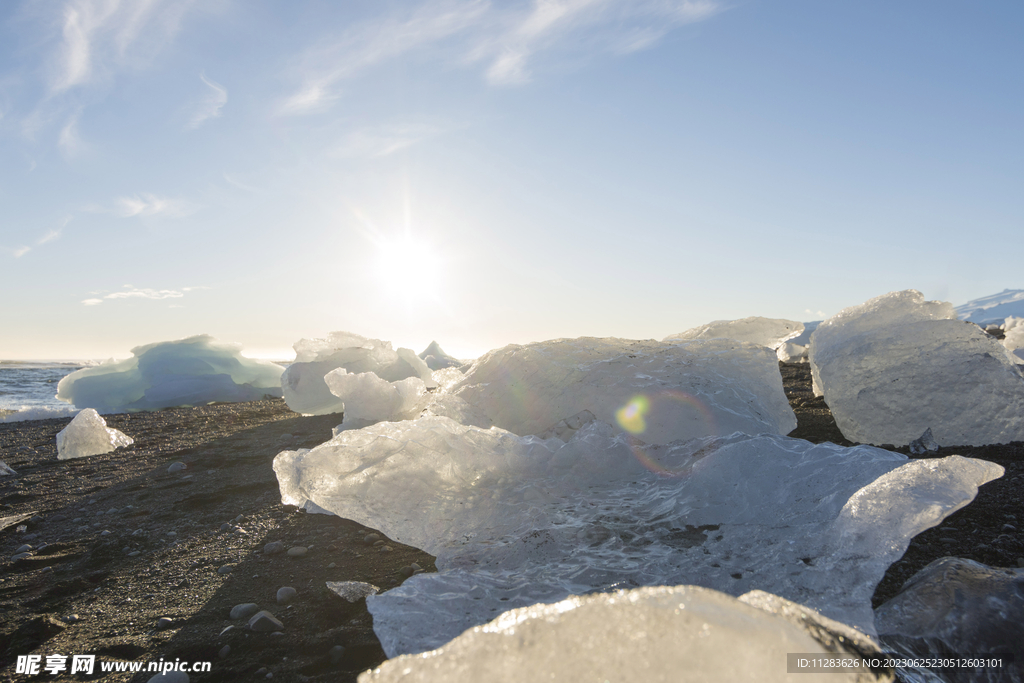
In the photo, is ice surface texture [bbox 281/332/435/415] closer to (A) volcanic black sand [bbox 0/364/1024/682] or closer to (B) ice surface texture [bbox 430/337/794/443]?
(A) volcanic black sand [bbox 0/364/1024/682]

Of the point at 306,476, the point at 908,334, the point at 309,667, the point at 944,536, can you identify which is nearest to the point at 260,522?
the point at 306,476

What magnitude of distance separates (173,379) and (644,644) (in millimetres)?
11574

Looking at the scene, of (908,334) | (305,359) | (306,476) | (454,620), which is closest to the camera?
(454,620)

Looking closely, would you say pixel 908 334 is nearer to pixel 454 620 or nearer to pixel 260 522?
pixel 454 620

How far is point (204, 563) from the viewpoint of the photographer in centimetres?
244

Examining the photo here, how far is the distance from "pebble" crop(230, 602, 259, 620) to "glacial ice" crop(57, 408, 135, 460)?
4.22 meters

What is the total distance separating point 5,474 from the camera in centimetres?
425

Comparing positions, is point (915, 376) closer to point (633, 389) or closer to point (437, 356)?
point (633, 389)

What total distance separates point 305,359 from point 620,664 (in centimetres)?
738

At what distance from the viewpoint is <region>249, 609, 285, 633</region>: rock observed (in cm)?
185

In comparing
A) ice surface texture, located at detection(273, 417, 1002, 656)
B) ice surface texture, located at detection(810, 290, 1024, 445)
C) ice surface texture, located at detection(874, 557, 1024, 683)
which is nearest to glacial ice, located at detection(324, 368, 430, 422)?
ice surface texture, located at detection(273, 417, 1002, 656)

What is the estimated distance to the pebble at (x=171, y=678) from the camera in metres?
1.59

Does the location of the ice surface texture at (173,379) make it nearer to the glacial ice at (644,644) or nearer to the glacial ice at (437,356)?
the glacial ice at (437,356)

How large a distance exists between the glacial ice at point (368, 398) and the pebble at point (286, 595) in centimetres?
318
